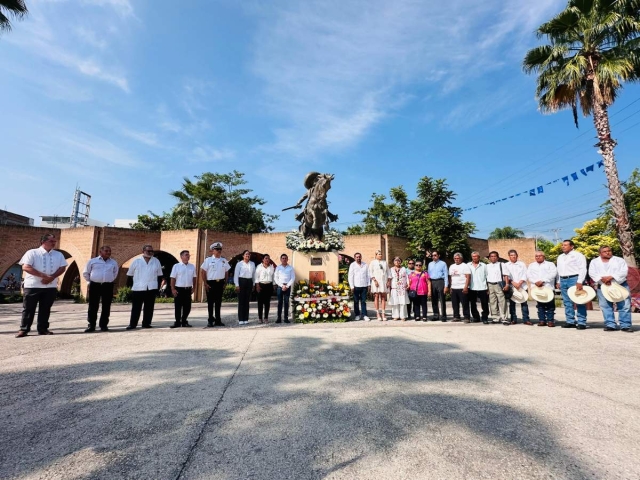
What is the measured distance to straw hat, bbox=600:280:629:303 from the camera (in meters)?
5.80

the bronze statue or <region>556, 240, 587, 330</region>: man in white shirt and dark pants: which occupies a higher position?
the bronze statue

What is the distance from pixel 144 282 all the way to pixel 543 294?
8229mm

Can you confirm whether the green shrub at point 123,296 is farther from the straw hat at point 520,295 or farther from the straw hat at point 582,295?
the straw hat at point 582,295

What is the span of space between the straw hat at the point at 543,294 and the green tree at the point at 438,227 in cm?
1187

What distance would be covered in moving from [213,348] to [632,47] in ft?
53.0

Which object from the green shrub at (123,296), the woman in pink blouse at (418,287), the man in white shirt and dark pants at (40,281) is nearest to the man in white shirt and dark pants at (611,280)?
the woman in pink blouse at (418,287)

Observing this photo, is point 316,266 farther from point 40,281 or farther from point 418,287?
point 40,281

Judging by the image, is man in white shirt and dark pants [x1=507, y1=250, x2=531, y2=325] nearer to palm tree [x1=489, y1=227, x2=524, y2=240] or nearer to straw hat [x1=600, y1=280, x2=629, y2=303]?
straw hat [x1=600, y1=280, x2=629, y2=303]

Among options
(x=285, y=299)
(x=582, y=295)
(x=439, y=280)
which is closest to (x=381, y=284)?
(x=439, y=280)

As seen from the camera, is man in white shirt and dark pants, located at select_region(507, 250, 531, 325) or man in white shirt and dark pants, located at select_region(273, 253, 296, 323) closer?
man in white shirt and dark pants, located at select_region(507, 250, 531, 325)

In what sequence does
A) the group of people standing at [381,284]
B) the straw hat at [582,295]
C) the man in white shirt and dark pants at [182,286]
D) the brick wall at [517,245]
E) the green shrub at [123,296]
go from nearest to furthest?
the group of people standing at [381,284]
the straw hat at [582,295]
the man in white shirt and dark pants at [182,286]
the green shrub at [123,296]
the brick wall at [517,245]

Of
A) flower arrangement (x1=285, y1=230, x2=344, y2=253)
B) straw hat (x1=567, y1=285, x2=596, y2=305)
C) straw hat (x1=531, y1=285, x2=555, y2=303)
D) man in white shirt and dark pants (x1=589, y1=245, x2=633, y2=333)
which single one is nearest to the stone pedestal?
flower arrangement (x1=285, y1=230, x2=344, y2=253)

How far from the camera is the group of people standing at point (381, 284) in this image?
567cm

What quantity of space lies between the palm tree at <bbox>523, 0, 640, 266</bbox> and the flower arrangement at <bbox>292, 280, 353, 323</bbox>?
9.78 metres
